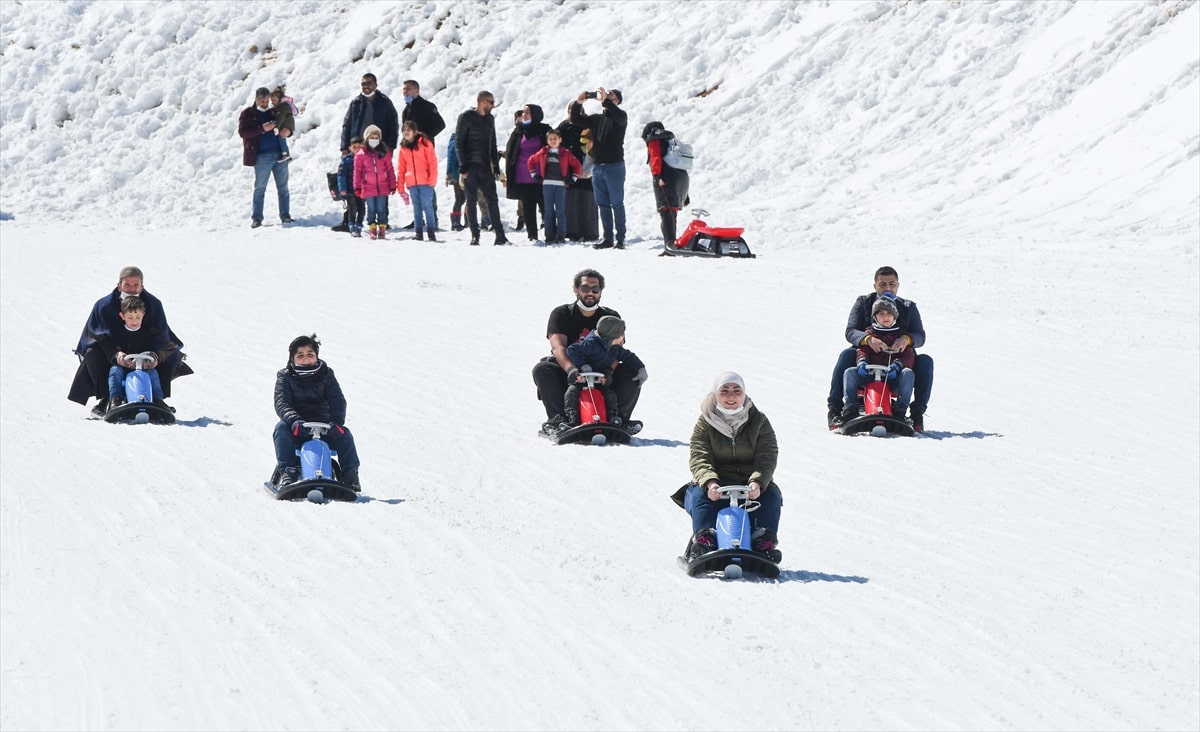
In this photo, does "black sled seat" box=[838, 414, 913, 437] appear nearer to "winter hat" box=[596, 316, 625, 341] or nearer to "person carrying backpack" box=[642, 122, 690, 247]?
"winter hat" box=[596, 316, 625, 341]

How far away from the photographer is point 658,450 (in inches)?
440

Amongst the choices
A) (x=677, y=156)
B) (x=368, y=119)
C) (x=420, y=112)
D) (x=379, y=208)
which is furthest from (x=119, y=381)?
(x=368, y=119)

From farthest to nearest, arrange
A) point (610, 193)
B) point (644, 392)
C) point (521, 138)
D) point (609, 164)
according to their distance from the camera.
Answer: point (521, 138), point (610, 193), point (609, 164), point (644, 392)

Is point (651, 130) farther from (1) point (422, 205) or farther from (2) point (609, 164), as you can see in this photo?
(1) point (422, 205)

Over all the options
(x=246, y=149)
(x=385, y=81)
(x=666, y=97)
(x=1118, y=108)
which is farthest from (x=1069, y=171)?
(x=385, y=81)

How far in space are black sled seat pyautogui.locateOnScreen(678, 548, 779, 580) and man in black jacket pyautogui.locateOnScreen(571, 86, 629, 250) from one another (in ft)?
39.1

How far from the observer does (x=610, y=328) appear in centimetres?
1113

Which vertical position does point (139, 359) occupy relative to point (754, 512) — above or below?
above

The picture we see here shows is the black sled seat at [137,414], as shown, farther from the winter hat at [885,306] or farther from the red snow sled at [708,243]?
the red snow sled at [708,243]

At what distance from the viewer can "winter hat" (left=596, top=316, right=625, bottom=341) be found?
11.1 m

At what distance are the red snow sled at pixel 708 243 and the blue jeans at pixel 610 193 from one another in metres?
0.76

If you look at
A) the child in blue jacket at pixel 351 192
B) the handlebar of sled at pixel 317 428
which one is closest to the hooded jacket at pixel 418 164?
the child in blue jacket at pixel 351 192

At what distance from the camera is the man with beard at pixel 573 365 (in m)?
11.3

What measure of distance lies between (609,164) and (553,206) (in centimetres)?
141
